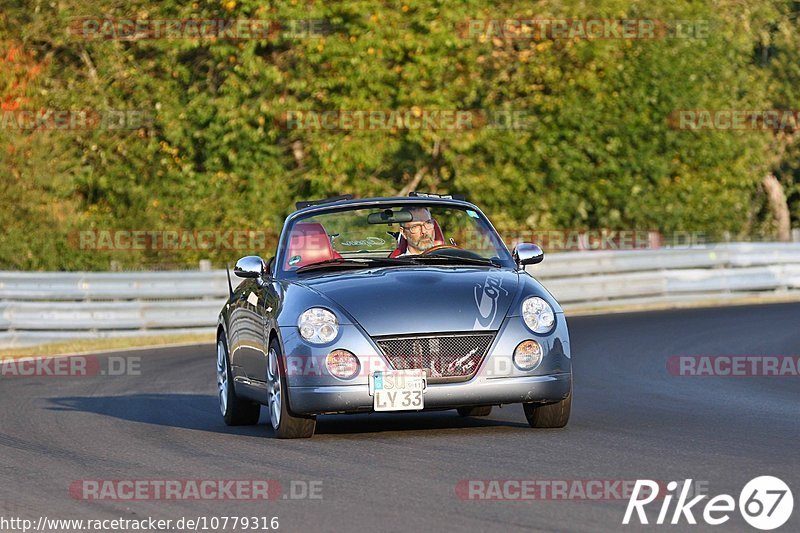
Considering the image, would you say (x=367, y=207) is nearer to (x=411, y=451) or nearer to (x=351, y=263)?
(x=351, y=263)

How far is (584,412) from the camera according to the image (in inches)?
467

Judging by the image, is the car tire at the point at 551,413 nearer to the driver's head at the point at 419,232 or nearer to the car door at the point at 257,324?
the driver's head at the point at 419,232

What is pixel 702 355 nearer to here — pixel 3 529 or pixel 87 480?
pixel 87 480

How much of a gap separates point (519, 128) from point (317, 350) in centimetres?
2353

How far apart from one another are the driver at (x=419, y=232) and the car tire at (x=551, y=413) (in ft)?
5.31

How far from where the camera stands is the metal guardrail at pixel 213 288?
77.3 feet

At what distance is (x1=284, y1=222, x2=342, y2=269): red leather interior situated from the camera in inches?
455

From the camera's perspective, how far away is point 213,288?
2428 cm

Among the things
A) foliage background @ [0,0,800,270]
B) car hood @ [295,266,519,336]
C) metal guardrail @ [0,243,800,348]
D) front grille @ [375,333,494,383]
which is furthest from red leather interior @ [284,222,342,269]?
foliage background @ [0,0,800,270]

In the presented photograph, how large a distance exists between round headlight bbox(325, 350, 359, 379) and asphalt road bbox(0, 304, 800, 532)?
1.45ft

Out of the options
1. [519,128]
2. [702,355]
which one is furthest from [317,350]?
[519,128]

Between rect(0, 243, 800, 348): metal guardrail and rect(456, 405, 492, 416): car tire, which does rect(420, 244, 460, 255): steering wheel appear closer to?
rect(456, 405, 492, 416): car tire

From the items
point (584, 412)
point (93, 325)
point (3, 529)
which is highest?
point (3, 529)

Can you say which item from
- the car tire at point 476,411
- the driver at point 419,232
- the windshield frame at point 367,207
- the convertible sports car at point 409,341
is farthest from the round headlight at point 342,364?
the car tire at point 476,411
